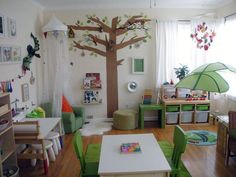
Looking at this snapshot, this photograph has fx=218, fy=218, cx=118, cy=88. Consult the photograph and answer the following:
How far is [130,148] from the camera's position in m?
2.46

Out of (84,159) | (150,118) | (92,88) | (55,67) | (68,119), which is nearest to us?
(84,159)

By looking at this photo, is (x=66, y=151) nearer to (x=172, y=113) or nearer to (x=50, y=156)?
(x=50, y=156)

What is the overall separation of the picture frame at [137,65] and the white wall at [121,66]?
0.10m

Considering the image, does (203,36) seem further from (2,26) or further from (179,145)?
(2,26)

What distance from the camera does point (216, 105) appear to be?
17.3 feet

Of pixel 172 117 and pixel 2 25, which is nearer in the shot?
pixel 2 25

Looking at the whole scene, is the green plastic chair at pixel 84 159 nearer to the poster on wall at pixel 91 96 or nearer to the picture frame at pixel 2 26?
the picture frame at pixel 2 26

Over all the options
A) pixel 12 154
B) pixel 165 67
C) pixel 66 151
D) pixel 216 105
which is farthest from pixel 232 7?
pixel 12 154

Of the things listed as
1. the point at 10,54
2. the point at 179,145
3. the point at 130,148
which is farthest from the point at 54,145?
the point at 179,145

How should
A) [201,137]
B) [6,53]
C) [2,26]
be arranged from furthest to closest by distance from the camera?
[201,137] < [6,53] < [2,26]

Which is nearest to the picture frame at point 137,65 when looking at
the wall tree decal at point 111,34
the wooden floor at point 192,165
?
the wall tree decal at point 111,34

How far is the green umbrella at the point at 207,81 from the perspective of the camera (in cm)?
192

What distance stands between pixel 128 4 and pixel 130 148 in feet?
11.9

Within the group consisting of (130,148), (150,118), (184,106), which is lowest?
(150,118)
